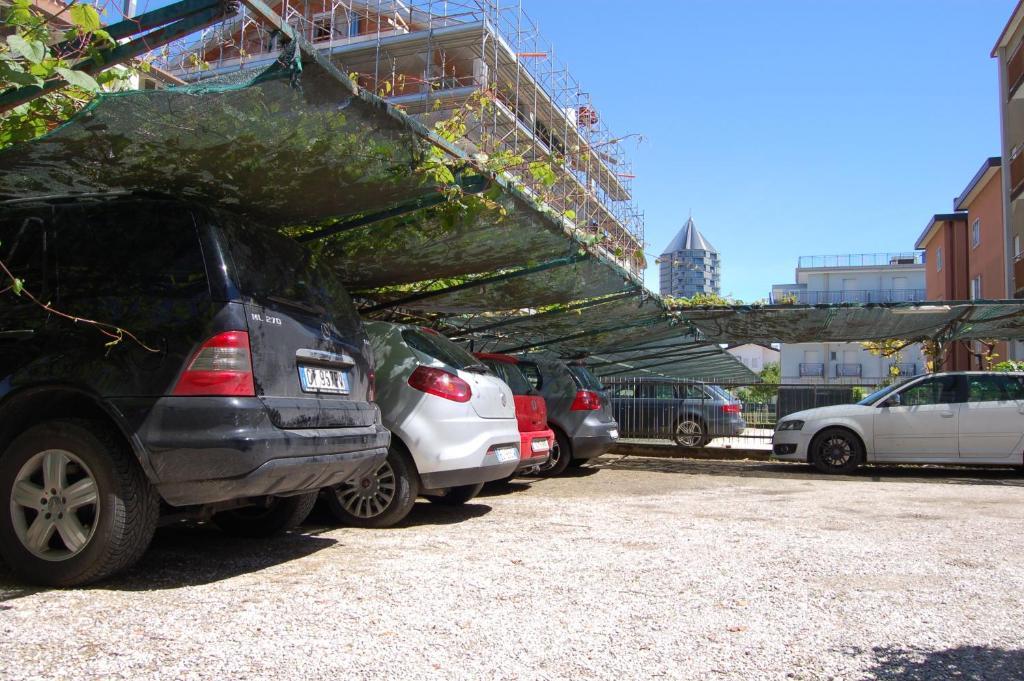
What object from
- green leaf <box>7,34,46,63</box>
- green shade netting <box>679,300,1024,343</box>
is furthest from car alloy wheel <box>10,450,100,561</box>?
green shade netting <box>679,300,1024,343</box>

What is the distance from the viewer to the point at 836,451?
43.2 ft

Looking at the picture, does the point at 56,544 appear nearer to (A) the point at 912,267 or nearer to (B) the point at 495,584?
(B) the point at 495,584

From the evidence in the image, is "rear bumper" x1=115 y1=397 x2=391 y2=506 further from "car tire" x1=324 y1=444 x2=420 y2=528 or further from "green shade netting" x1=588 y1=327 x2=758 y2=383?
"green shade netting" x1=588 y1=327 x2=758 y2=383

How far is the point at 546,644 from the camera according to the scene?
3.88m

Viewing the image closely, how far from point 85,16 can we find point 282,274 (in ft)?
6.06

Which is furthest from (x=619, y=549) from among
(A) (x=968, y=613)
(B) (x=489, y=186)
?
(B) (x=489, y=186)

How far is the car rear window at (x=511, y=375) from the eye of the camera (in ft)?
31.9

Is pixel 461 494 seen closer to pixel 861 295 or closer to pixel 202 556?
pixel 202 556

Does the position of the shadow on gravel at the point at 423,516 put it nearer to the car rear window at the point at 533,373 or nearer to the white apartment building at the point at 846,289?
the car rear window at the point at 533,373

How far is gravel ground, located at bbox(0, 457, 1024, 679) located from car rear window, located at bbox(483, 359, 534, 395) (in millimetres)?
2237

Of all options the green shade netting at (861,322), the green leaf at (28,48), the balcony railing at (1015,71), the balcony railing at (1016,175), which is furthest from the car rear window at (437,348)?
the balcony railing at (1015,71)

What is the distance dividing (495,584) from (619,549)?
147 cm

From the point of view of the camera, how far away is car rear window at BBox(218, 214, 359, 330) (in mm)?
4887

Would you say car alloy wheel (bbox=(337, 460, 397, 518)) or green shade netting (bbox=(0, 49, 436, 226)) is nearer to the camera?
green shade netting (bbox=(0, 49, 436, 226))
